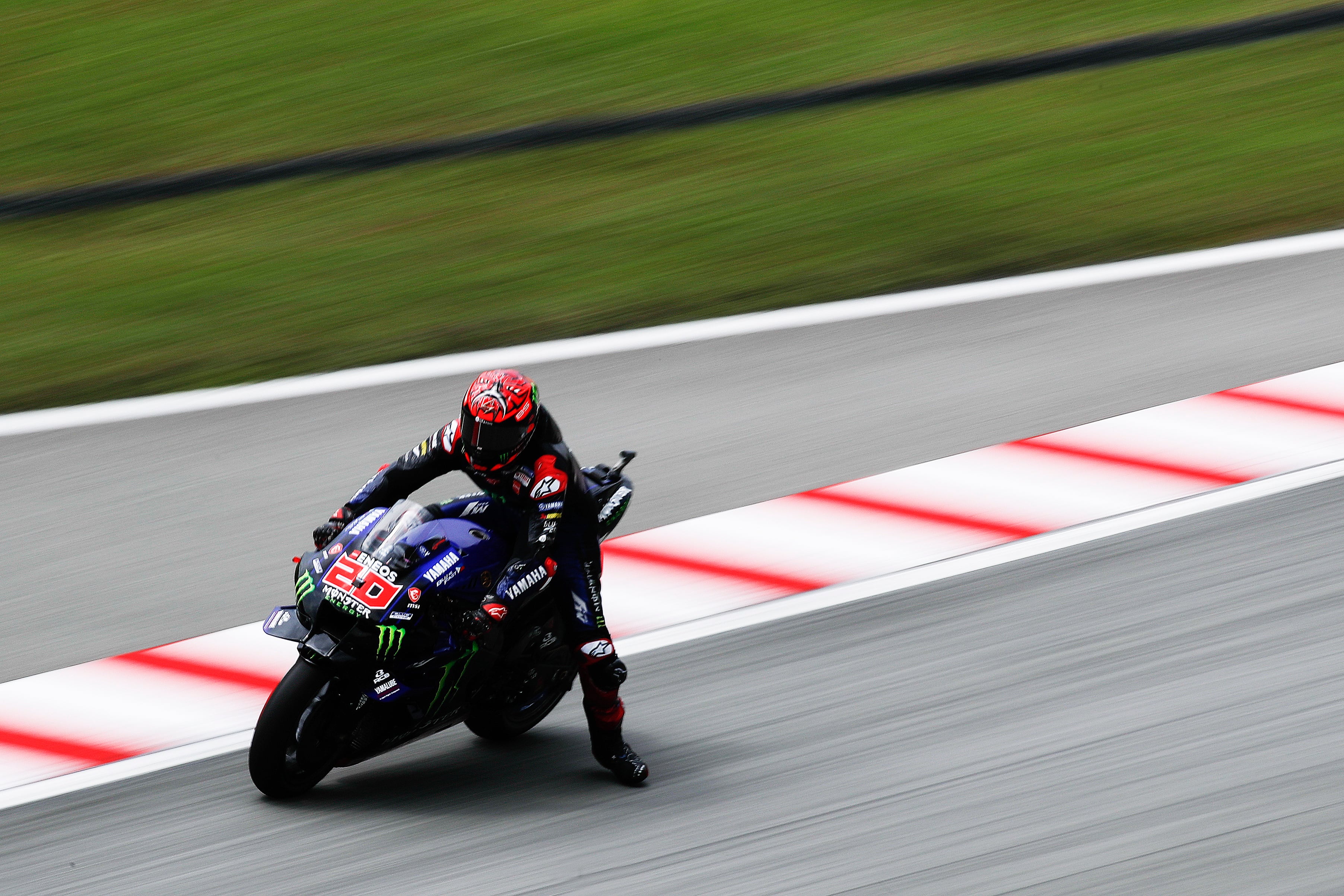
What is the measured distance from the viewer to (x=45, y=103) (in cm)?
1355

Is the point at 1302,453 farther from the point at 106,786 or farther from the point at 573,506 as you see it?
the point at 106,786

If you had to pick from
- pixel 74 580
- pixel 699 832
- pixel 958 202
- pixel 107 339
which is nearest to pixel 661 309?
pixel 958 202

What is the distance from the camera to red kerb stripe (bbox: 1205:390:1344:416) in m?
8.77

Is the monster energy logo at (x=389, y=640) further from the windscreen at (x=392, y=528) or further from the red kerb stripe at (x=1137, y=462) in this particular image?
the red kerb stripe at (x=1137, y=462)

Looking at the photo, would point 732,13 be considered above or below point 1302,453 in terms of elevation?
above

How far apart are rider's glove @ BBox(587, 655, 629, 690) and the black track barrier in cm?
793

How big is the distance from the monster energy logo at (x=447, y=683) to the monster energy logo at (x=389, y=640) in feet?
0.83

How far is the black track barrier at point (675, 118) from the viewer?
490 inches

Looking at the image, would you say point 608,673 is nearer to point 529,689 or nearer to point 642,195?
point 529,689

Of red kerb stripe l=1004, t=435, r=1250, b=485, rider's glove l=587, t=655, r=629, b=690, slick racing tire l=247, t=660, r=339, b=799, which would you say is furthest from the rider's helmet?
red kerb stripe l=1004, t=435, r=1250, b=485

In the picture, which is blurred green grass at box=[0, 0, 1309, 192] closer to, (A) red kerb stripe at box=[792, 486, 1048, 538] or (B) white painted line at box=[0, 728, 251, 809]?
(A) red kerb stripe at box=[792, 486, 1048, 538]

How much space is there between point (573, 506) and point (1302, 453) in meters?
4.50

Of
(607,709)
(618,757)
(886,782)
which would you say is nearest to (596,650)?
(607,709)

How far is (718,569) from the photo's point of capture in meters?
7.62
